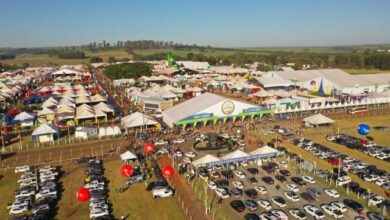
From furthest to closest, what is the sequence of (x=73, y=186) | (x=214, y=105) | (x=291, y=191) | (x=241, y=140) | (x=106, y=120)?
(x=106, y=120) → (x=214, y=105) → (x=241, y=140) → (x=73, y=186) → (x=291, y=191)

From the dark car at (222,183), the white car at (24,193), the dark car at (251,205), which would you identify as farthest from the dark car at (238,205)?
the white car at (24,193)

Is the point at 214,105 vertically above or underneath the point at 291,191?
above

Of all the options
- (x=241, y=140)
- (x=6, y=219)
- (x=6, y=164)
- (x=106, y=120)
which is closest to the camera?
(x=6, y=219)

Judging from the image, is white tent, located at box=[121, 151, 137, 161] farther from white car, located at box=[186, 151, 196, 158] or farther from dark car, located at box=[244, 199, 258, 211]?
dark car, located at box=[244, 199, 258, 211]

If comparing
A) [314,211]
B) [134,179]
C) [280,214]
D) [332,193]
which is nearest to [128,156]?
[134,179]

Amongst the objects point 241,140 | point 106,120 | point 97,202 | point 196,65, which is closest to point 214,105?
point 241,140

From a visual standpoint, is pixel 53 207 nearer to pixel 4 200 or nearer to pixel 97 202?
pixel 97 202
